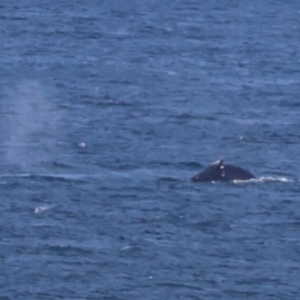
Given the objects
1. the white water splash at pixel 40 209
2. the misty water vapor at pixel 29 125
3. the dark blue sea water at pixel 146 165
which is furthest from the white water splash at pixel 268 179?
the misty water vapor at pixel 29 125

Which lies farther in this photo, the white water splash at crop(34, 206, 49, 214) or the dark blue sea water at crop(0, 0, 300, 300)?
the white water splash at crop(34, 206, 49, 214)

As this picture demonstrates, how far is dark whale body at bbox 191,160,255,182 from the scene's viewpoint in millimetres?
35000

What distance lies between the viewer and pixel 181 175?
117 ft

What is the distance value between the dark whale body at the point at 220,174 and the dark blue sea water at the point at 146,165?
306mm

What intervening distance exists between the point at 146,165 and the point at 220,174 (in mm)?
2247

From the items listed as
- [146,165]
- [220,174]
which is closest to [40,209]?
[220,174]

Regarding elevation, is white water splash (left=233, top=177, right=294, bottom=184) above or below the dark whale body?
below

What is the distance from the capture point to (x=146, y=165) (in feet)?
121

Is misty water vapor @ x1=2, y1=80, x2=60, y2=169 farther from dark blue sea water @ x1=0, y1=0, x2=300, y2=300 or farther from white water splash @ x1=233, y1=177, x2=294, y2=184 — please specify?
white water splash @ x1=233, y1=177, x2=294, y2=184

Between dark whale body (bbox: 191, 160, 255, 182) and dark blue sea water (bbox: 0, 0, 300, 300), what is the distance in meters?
0.31

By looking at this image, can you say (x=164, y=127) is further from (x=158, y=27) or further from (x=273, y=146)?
(x=158, y=27)

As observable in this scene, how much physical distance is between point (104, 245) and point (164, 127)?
12.3 m

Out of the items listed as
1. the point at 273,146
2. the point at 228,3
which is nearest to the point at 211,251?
the point at 273,146

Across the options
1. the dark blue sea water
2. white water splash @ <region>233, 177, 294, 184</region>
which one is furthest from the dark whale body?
the dark blue sea water
